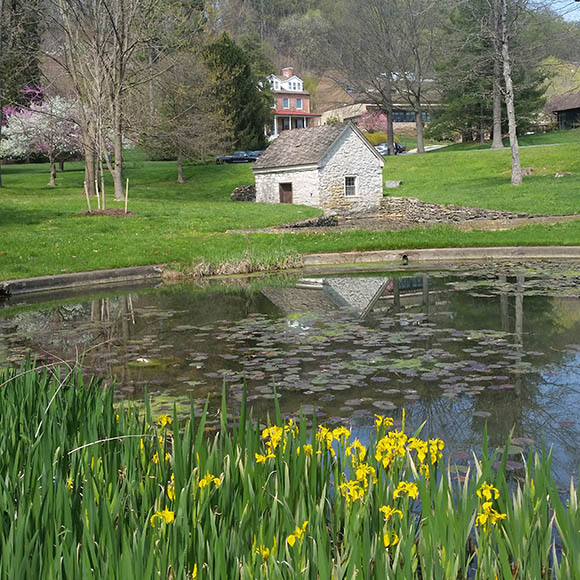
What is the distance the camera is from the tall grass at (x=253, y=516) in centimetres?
278

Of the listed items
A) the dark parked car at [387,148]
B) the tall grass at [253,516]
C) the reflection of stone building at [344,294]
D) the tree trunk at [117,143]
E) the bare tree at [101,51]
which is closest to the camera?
the tall grass at [253,516]

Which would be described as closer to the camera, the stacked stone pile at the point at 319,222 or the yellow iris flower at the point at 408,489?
the yellow iris flower at the point at 408,489

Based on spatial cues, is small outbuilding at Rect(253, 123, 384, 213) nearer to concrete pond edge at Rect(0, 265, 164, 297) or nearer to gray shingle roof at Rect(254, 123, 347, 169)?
gray shingle roof at Rect(254, 123, 347, 169)

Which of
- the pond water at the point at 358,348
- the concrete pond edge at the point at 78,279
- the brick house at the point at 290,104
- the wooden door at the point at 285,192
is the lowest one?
the pond water at the point at 358,348

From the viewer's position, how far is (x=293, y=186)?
41.1 m

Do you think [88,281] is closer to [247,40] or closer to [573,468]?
[573,468]

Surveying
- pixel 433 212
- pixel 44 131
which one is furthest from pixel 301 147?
pixel 44 131

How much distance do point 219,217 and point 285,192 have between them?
1004cm

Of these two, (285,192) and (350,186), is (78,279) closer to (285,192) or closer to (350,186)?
(350,186)

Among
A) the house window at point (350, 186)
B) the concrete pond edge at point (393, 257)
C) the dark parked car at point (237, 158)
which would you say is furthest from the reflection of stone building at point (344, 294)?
the dark parked car at point (237, 158)

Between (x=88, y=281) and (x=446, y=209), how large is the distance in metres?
21.2

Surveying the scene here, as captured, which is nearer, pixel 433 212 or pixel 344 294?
pixel 344 294

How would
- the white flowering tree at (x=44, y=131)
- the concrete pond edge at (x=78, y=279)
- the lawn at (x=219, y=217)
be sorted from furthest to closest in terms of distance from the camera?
1. the white flowering tree at (x=44, y=131)
2. the lawn at (x=219, y=217)
3. the concrete pond edge at (x=78, y=279)

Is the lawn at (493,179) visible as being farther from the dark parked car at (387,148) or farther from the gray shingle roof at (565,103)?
the dark parked car at (387,148)
